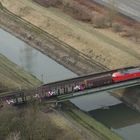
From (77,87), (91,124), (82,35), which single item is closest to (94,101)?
(77,87)

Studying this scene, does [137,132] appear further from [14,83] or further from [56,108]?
[14,83]

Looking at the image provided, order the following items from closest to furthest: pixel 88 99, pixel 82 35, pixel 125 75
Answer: pixel 125 75 < pixel 88 99 < pixel 82 35

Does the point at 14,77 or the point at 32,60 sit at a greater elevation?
the point at 14,77

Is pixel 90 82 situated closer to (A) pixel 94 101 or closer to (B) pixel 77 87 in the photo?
(B) pixel 77 87

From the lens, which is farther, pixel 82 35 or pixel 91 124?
pixel 82 35

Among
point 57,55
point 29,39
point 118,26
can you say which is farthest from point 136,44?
point 29,39

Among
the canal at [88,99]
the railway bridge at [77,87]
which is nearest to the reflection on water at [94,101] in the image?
the canal at [88,99]
